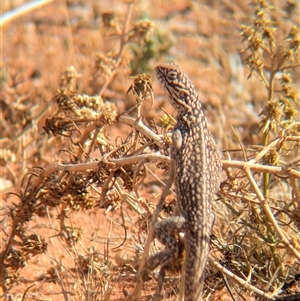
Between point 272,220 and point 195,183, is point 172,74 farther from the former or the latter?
point 272,220

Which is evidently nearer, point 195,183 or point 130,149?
point 195,183

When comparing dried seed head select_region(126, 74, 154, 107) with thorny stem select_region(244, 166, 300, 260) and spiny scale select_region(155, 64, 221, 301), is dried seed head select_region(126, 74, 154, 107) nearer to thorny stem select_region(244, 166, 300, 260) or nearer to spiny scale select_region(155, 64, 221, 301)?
spiny scale select_region(155, 64, 221, 301)

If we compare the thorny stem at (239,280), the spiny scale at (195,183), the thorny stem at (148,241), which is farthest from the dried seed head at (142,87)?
the thorny stem at (239,280)

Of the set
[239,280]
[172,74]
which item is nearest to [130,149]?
[172,74]

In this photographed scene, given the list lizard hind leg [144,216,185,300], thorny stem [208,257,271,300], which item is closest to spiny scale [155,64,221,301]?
lizard hind leg [144,216,185,300]

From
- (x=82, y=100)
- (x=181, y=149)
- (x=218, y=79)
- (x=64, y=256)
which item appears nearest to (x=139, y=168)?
(x=181, y=149)

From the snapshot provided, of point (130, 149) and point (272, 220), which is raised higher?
point (130, 149)
